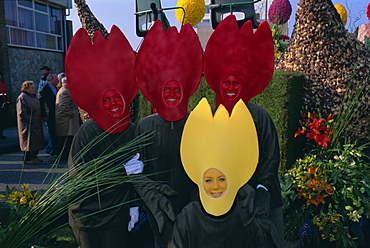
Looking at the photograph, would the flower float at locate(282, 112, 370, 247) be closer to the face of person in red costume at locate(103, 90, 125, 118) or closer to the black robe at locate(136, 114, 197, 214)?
the black robe at locate(136, 114, 197, 214)

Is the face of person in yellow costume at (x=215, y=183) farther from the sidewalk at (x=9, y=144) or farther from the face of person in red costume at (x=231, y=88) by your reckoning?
Answer: the sidewalk at (x=9, y=144)

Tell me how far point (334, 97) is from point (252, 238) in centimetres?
254

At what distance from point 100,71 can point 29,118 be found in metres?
4.08

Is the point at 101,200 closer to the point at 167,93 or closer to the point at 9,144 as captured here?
the point at 167,93

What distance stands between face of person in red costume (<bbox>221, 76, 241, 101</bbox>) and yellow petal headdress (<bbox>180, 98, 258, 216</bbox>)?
68 cm

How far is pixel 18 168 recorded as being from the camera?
20.5 ft

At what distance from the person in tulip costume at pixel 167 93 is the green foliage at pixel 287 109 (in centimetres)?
195

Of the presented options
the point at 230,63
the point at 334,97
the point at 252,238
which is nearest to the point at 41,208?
the point at 252,238

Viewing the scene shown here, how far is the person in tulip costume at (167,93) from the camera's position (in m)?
2.09

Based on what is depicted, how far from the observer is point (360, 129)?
144 inches

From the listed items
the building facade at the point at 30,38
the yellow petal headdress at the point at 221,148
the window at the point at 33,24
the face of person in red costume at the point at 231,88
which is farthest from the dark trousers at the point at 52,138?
the window at the point at 33,24

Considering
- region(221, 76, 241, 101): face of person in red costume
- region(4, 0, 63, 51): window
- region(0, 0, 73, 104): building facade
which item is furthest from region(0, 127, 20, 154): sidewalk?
region(221, 76, 241, 101): face of person in red costume

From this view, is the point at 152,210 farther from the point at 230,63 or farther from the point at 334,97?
the point at 334,97

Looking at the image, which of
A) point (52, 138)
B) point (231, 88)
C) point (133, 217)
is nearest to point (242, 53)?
point (231, 88)
